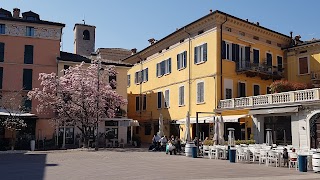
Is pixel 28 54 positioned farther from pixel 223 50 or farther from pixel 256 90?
pixel 256 90

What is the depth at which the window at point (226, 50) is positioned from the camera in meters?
31.7

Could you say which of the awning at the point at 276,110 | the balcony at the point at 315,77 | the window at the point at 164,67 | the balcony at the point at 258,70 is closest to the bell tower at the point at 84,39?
the window at the point at 164,67

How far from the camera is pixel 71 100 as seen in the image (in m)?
31.4

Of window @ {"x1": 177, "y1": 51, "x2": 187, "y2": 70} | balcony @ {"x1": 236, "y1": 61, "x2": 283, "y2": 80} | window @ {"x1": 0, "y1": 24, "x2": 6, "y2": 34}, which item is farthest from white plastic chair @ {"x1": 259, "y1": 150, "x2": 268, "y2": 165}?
window @ {"x1": 0, "y1": 24, "x2": 6, "y2": 34}

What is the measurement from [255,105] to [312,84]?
24.7ft

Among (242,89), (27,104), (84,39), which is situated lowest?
(27,104)

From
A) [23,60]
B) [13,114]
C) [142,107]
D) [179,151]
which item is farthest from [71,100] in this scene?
[142,107]

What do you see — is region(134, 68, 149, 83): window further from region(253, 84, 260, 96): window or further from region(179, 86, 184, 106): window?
region(253, 84, 260, 96): window

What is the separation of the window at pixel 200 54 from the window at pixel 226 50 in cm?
168

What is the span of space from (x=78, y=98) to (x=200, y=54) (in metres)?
11.3

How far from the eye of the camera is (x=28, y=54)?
35656 millimetres

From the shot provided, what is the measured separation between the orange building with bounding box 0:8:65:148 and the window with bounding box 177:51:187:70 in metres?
11.8

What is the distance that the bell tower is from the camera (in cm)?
5228

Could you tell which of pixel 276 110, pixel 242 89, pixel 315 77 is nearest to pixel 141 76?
pixel 242 89
